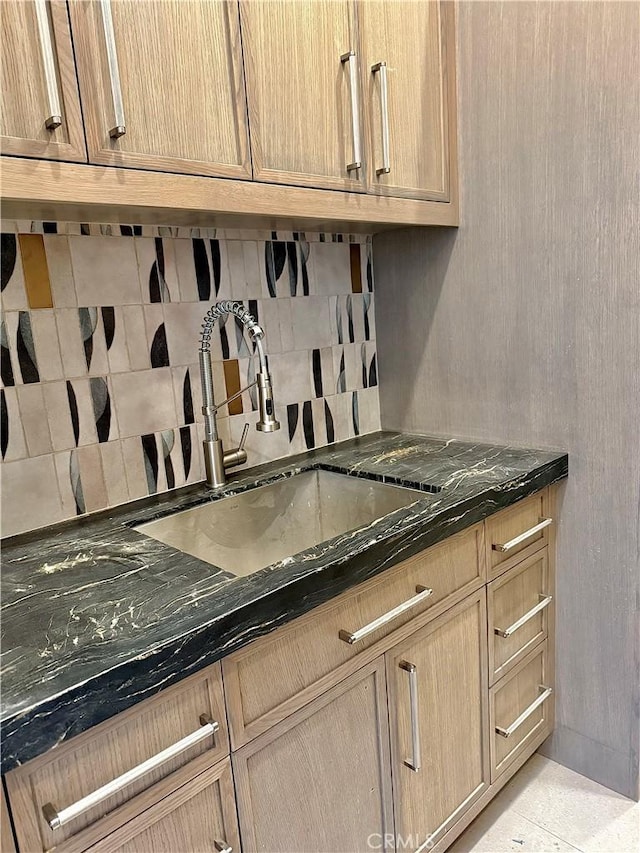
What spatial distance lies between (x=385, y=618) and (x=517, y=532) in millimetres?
484

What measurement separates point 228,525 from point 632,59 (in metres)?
1.30

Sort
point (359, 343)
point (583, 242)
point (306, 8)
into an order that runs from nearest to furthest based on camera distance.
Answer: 1. point (306, 8)
2. point (583, 242)
3. point (359, 343)

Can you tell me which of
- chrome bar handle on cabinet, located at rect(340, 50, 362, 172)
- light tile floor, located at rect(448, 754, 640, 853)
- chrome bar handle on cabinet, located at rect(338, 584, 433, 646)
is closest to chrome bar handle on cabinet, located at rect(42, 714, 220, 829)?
chrome bar handle on cabinet, located at rect(338, 584, 433, 646)

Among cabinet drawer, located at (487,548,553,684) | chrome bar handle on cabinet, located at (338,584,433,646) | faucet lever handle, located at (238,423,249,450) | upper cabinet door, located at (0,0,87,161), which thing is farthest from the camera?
faucet lever handle, located at (238,423,249,450)

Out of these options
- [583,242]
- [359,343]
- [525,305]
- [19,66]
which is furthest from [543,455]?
[19,66]

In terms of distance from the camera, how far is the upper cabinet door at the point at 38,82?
813mm

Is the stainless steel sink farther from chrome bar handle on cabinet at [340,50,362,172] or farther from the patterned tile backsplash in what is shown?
chrome bar handle on cabinet at [340,50,362,172]

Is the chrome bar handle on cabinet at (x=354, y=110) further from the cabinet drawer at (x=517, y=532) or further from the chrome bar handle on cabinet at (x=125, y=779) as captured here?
the chrome bar handle on cabinet at (x=125, y=779)

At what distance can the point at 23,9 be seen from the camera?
2.68ft

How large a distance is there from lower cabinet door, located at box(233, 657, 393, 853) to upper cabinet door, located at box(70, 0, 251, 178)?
3.00 ft

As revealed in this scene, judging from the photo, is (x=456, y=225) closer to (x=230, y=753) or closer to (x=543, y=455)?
(x=543, y=455)

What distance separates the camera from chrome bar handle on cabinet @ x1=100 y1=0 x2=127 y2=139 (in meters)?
0.88

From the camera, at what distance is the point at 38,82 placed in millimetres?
839

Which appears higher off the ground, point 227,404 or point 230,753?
point 227,404
